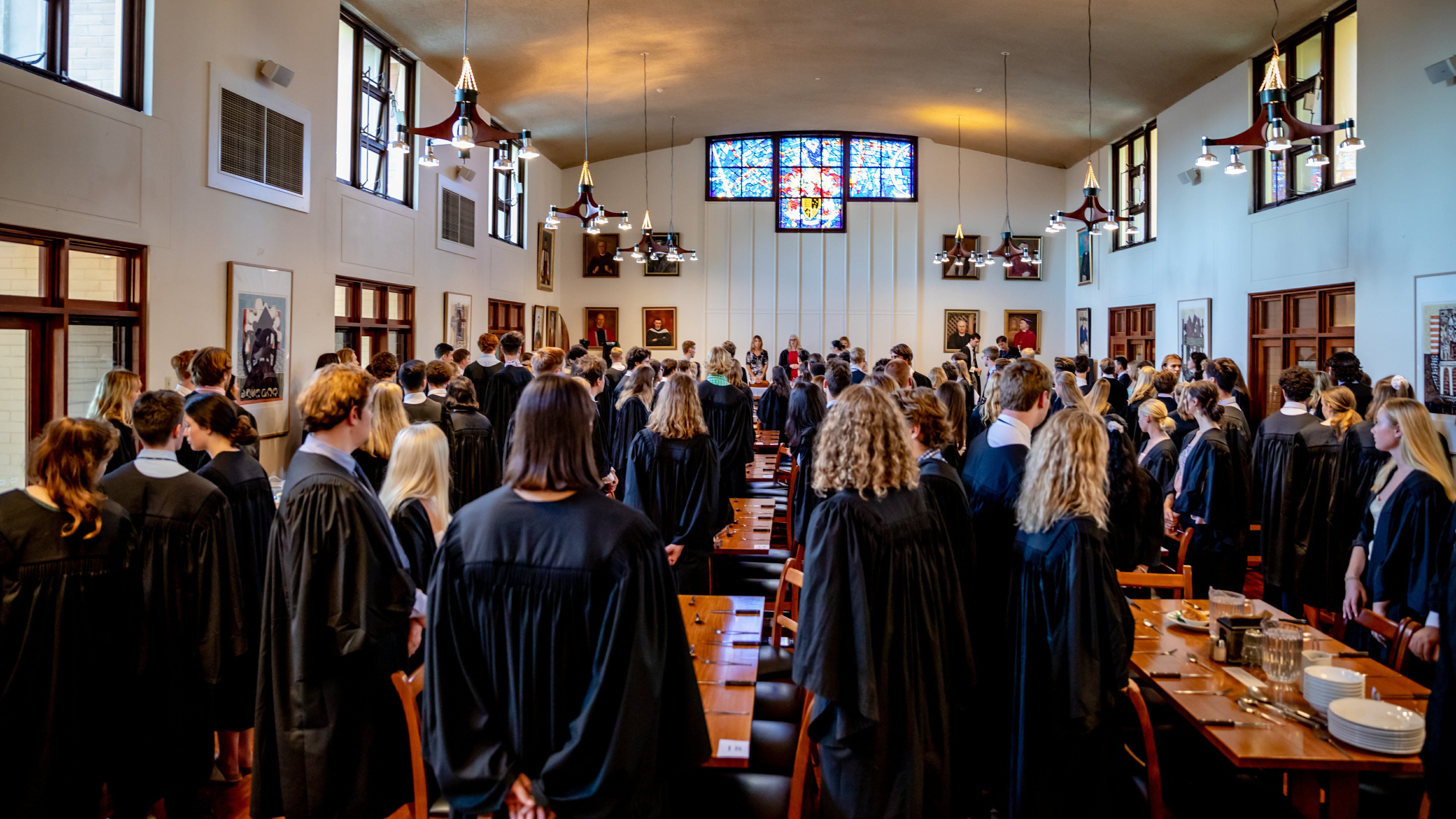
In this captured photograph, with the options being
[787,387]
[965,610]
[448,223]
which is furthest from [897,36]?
[965,610]

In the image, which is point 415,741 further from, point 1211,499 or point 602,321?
point 602,321

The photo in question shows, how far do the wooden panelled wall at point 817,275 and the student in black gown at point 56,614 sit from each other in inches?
673

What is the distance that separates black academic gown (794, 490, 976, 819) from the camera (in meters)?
2.64

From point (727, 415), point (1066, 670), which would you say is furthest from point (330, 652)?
point (727, 415)

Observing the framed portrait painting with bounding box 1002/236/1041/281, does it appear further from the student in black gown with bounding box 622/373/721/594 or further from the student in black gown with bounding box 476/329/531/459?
the student in black gown with bounding box 622/373/721/594

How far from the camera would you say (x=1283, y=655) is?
120 inches

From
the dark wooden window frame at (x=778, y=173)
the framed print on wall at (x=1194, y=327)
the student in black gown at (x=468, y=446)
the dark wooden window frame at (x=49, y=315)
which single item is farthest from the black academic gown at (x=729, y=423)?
the dark wooden window frame at (x=778, y=173)

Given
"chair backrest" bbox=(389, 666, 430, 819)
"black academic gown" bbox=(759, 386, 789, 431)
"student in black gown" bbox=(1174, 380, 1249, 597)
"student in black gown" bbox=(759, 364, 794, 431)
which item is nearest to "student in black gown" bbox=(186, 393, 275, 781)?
"chair backrest" bbox=(389, 666, 430, 819)

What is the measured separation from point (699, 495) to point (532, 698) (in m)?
2.85

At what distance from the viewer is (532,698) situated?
6.84ft

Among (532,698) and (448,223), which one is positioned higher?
(448,223)

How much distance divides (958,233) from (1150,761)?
15053 mm

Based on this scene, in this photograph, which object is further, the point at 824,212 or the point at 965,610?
the point at 824,212

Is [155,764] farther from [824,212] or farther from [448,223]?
Answer: [824,212]
